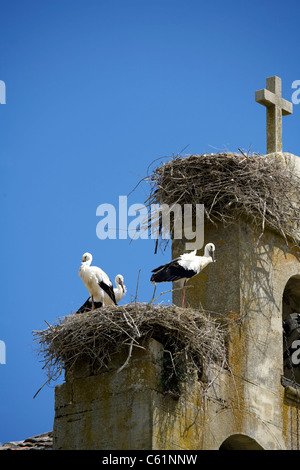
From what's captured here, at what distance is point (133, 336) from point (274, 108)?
19.7 ft

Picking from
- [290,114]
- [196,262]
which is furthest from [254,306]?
[290,114]

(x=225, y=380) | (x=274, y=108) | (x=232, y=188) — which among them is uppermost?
(x=274, y=108)

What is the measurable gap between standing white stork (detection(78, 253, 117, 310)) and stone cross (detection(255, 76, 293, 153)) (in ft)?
12.2

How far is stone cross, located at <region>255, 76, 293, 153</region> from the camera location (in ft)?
73.3

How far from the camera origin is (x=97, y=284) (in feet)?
67.1

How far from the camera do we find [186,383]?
18.5m

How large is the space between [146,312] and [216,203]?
2741 mm

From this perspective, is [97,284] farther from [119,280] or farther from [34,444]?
[34,444]

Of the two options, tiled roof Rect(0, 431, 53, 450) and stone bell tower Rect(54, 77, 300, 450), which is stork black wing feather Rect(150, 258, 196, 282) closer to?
stone bell tower Rect(54, 77, 300, 450)

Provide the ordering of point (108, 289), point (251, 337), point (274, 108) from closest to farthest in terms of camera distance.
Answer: point (251, 337), point (108, 289), point (274, 108)

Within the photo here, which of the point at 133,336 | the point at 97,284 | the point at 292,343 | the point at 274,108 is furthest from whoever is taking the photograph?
the point at 274,108

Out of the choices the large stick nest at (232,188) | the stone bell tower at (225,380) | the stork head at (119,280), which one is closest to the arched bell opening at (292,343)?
the stone bell tower at (225,380)

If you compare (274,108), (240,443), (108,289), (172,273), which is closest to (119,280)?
Answer: (108,289)

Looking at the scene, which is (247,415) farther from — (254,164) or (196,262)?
(254,164)
